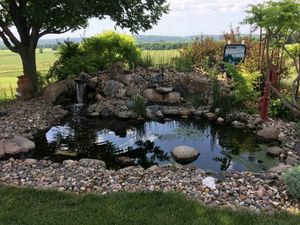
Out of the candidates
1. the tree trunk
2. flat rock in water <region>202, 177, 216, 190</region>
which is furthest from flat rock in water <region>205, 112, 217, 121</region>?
the tree trunk

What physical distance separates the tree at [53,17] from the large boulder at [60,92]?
2.78 feet

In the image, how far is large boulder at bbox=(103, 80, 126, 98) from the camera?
28.6 ft

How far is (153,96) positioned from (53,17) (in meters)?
2.98

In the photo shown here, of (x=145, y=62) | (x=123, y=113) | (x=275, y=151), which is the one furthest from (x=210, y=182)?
(x=145, y=62)

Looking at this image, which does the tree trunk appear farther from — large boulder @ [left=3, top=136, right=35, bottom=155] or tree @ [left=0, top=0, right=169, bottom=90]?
large boulder @ [left=3, top=136, right=35, bottom=155]

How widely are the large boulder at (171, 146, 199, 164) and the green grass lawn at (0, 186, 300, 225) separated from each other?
1634mm

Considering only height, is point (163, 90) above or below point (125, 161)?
above

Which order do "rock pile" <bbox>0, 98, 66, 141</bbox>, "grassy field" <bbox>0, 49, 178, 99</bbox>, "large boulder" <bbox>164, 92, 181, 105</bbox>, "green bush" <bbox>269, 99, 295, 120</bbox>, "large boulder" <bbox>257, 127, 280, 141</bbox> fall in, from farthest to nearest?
"grassy field" <bbox>0, 49, 178, 99</bbox>, "large boulder" <bbox>164, 92, 181, 105</bbox>, "green bush" <bbox>269, 99, 295, 120</bbox>, "rock pile" <bbox>0, 98, 66, 141</bbox>, "large boulder" <bbox>257, 127, 280, 141</bbox>

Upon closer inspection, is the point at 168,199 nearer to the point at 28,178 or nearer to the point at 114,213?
the point at 114,213

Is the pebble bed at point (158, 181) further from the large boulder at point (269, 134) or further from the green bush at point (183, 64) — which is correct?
the green bush at point (183, 64)

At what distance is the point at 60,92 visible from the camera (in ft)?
28.3

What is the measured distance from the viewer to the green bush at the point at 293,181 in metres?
3.73

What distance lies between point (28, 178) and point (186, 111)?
4174mm

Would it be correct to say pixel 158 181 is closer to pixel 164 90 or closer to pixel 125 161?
pixel 125 161
